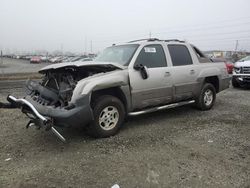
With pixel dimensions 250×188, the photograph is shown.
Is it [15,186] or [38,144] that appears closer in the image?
[15,186]

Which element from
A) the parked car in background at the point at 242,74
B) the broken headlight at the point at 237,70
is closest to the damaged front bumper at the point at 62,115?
the parked car in background at the point at 242,74

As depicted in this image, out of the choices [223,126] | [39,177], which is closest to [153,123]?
[223,126]

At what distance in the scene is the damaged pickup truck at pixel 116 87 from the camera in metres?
4.93

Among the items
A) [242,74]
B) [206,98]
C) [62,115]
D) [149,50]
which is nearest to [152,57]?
[149,50]

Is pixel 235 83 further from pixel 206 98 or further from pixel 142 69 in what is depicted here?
pixel 142 69

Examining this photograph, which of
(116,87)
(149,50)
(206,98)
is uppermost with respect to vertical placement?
(149,50)

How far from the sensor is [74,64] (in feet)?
17.1

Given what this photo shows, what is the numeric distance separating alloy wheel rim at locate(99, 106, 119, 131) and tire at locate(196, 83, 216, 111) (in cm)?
291

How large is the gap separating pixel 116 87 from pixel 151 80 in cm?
91

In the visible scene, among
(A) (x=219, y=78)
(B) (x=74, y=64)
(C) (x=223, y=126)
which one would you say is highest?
(B) (x=74, y=64)

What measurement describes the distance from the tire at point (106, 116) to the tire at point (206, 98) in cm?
280

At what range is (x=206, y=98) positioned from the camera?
782 cm

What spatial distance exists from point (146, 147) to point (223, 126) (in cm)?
222

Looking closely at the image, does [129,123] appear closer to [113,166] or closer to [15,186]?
[113,166]
